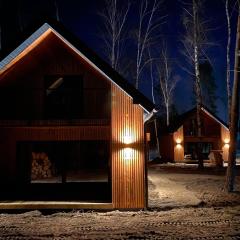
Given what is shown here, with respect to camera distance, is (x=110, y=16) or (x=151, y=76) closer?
(x=110, y=16)

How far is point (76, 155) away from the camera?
24000mm

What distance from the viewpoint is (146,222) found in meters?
9.50

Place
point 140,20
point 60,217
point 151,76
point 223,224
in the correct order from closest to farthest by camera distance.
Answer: point 223,224 → point 60,217 → point 140,20 → point 151,76

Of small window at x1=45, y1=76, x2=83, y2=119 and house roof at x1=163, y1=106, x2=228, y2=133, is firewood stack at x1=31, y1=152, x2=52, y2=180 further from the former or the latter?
house roof at x1=163, y1=106, x2=228, y2=133

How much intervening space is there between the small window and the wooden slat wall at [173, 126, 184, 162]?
24.6 meters

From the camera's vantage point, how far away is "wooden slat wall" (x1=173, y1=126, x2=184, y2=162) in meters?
35.9

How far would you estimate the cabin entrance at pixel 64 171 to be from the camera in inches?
552

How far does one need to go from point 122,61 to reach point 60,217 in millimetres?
23620

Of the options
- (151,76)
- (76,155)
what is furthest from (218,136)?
(76,155)

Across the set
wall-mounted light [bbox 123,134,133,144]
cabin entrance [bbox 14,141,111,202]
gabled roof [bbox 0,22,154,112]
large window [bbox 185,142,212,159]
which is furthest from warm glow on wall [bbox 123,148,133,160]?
large window [bbox 185,142,212,159]

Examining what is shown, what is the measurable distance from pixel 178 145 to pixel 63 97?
24939 millimetres

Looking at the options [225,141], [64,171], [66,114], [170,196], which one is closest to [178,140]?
[225,141]

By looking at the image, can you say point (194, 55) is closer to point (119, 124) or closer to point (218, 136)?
point (218, 136)

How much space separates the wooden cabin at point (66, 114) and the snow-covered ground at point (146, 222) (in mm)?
915
